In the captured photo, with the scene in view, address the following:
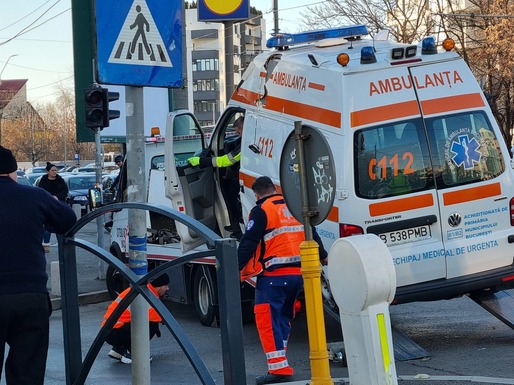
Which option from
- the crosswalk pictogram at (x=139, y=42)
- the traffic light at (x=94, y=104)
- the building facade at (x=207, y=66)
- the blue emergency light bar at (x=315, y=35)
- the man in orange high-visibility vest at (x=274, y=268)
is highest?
the building facade at (x=207, y=66)

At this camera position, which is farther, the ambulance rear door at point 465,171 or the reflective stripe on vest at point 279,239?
the ambulance rear door at point 465,171

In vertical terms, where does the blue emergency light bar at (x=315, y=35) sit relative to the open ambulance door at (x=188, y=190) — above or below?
above

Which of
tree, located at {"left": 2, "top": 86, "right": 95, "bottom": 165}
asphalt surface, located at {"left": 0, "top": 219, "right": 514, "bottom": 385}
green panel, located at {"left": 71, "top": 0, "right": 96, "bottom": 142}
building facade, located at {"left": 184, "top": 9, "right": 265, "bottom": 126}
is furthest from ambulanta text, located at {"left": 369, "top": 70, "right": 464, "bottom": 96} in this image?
building facade, located at {"left": 184, "top": 9, "right": 265, "bottom": 126}

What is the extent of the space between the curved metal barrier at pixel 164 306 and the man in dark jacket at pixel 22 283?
413 millimetres

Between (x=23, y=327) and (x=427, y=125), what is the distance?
188 inches

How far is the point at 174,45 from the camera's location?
19.2ft

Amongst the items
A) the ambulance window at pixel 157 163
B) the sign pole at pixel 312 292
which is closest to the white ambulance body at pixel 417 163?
the sign pole at pixel 312 292

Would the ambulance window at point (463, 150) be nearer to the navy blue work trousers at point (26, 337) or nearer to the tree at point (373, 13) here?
the navy blue work trousers at point (26, 337)

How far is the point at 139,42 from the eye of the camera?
571 cm

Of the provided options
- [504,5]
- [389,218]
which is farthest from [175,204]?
[504,5]

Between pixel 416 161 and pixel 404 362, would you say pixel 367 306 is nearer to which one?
pixel 404 362

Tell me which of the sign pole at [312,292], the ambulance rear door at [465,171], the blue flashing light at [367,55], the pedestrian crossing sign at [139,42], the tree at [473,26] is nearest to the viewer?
the pedestrian crossing sign at [139,42]

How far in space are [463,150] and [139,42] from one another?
14.2 ft

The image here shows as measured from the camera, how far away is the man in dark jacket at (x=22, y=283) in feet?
17.7
